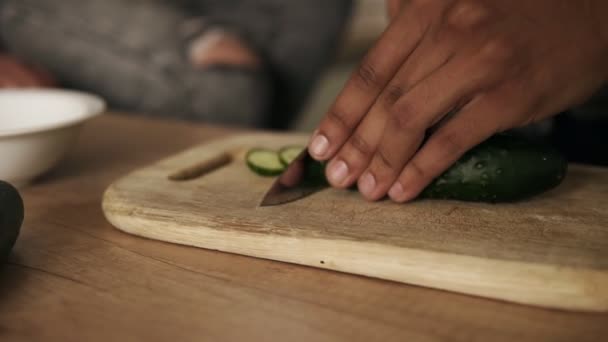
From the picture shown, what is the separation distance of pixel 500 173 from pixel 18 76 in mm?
1959

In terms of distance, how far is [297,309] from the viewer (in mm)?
934

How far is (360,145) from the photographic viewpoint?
1248 mm

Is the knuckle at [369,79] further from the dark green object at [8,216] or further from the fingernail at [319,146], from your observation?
the dark green object at [8,216]

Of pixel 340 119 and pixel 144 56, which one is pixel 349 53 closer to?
pixel 144 56

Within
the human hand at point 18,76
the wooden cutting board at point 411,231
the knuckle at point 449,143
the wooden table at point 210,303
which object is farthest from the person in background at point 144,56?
the knuckle at point 449,143

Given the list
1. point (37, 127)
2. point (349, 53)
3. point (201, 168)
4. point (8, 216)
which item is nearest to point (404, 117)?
point (201, 168)

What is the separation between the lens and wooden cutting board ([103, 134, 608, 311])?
0.93 m

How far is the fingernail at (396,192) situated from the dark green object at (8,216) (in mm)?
728

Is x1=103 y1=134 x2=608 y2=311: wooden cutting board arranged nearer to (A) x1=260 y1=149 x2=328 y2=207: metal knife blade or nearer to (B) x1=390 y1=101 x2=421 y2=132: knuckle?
(A) x1=260 y1=149 x2=328 y2=207: metal knife blade

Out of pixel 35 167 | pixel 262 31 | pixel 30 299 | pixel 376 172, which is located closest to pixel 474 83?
pixel 376 172

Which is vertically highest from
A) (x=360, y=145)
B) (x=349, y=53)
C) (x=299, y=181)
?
(x=360, y=145)

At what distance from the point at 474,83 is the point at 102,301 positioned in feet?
2.59

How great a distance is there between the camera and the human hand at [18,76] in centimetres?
229

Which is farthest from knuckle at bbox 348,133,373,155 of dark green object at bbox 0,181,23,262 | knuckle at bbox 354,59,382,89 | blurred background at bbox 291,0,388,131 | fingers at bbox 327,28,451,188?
blurred background at bbox 291,0,388,131
